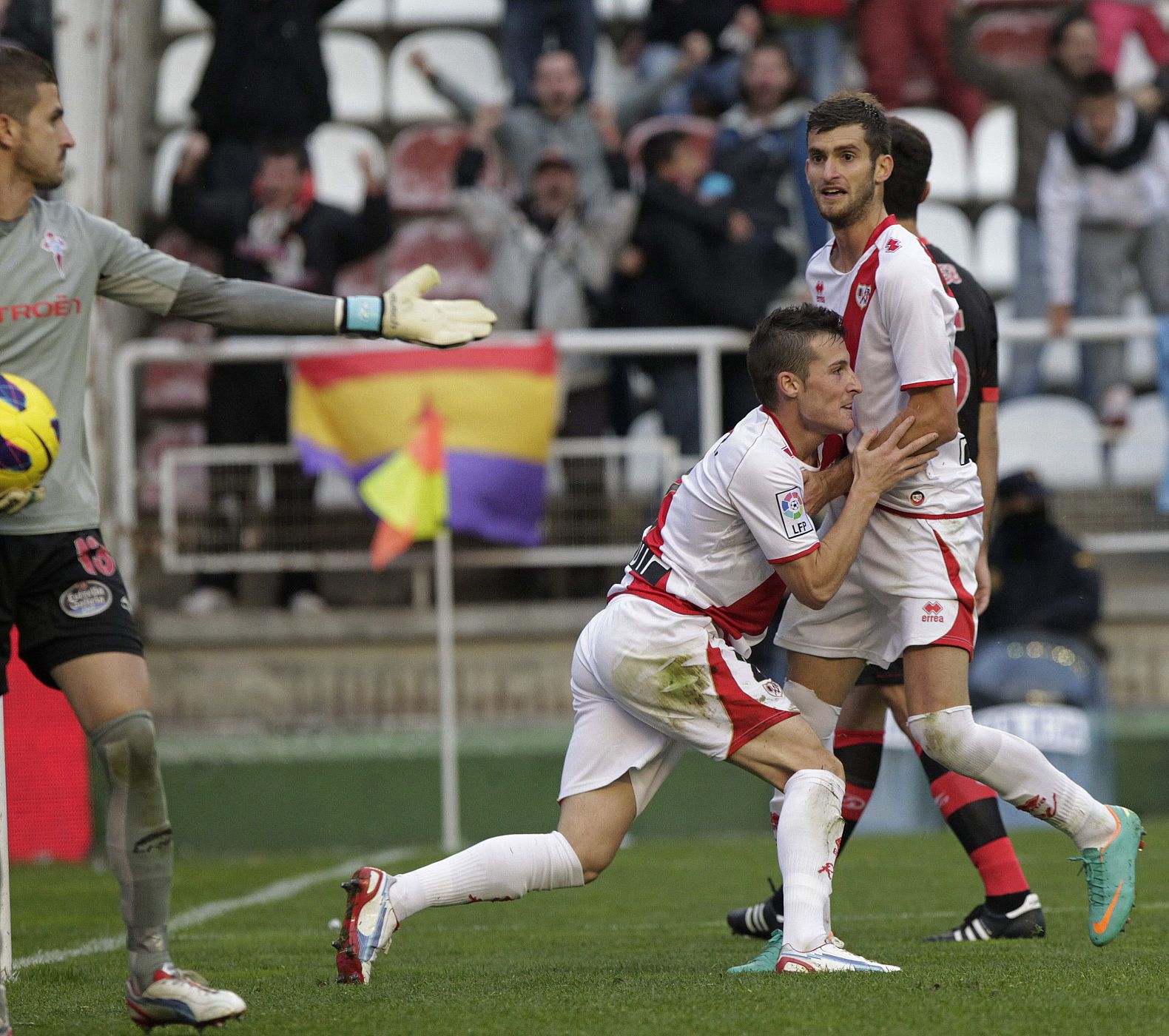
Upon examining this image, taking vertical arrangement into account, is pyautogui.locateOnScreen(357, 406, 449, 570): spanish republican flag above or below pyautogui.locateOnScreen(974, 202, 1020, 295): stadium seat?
below

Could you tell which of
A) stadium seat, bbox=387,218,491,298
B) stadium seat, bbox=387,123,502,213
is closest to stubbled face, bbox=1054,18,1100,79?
stadium seat, bbox=387,218,491,298

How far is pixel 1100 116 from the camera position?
1136 centimetres

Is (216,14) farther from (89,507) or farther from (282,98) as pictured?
(89,507)

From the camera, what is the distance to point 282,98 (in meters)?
11.9

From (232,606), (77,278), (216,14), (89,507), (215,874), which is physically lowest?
(215,874)

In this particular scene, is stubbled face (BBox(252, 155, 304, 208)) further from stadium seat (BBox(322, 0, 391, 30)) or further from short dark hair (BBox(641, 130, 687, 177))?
stadium seat (BBox(322, 0, 391, 30))

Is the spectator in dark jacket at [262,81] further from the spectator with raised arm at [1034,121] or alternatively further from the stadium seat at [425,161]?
the spectator with raised arm at [1034,121]

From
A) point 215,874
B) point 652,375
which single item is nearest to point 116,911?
point 215,874

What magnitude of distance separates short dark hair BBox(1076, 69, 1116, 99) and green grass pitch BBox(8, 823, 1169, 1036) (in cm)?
482

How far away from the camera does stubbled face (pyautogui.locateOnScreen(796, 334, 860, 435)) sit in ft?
15.6

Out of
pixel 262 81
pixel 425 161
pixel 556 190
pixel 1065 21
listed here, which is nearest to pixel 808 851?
pixel 556 190

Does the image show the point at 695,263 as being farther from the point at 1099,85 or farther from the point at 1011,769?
the point at 1011,769

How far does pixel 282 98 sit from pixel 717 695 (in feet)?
26.7

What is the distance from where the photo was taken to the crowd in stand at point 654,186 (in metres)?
11.1
